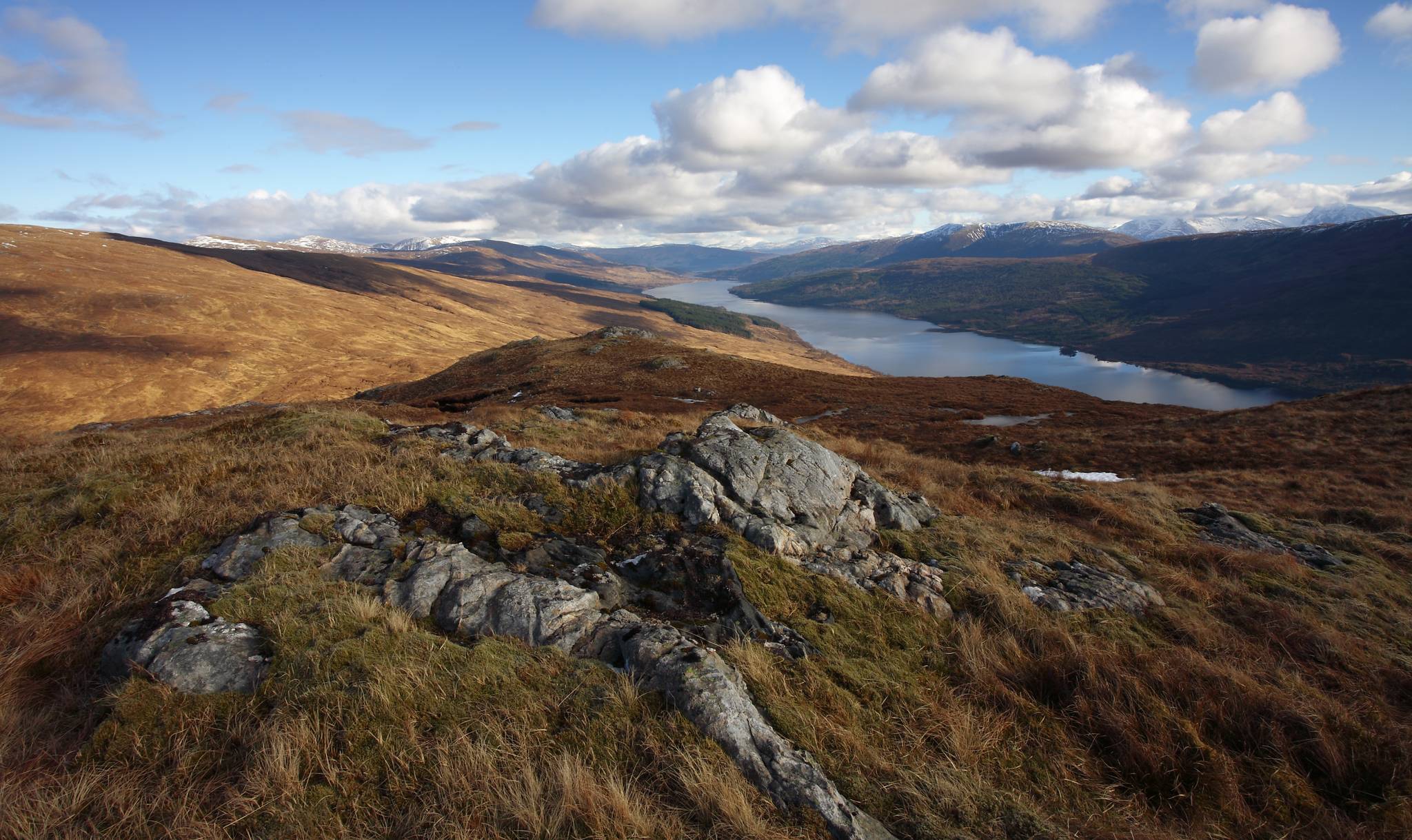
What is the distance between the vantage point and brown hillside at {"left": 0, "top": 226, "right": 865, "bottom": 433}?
6688cm

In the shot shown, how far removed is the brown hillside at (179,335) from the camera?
66.9m

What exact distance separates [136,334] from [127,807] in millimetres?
120038

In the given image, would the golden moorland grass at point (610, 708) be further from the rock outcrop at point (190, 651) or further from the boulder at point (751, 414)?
the boulder at point (751, 414)

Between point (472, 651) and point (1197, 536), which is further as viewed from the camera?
point (1197, 536)

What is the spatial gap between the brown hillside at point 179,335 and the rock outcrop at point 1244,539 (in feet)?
277

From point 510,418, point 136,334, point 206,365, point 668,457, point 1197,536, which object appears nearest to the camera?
point 668,457

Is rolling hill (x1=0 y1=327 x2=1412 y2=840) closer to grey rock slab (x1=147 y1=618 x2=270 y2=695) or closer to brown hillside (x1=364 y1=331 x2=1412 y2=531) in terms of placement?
grey rock slab (x1=147 y1=618 x2=270 y2=695)

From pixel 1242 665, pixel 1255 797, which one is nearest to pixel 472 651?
pixel 1255 797

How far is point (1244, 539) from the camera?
12016mm

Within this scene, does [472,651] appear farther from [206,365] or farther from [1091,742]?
[206,365]

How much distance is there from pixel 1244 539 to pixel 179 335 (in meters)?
125

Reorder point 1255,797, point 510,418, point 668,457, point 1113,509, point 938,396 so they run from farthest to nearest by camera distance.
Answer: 1. point 938,396
2. point 510,418
3. point 1113,509
4. point 668,457
5. point 1255,797

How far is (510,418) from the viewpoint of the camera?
1767 cm

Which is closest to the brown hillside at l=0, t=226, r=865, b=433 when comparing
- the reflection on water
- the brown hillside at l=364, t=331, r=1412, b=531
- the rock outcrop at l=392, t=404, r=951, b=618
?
the reflection on water
